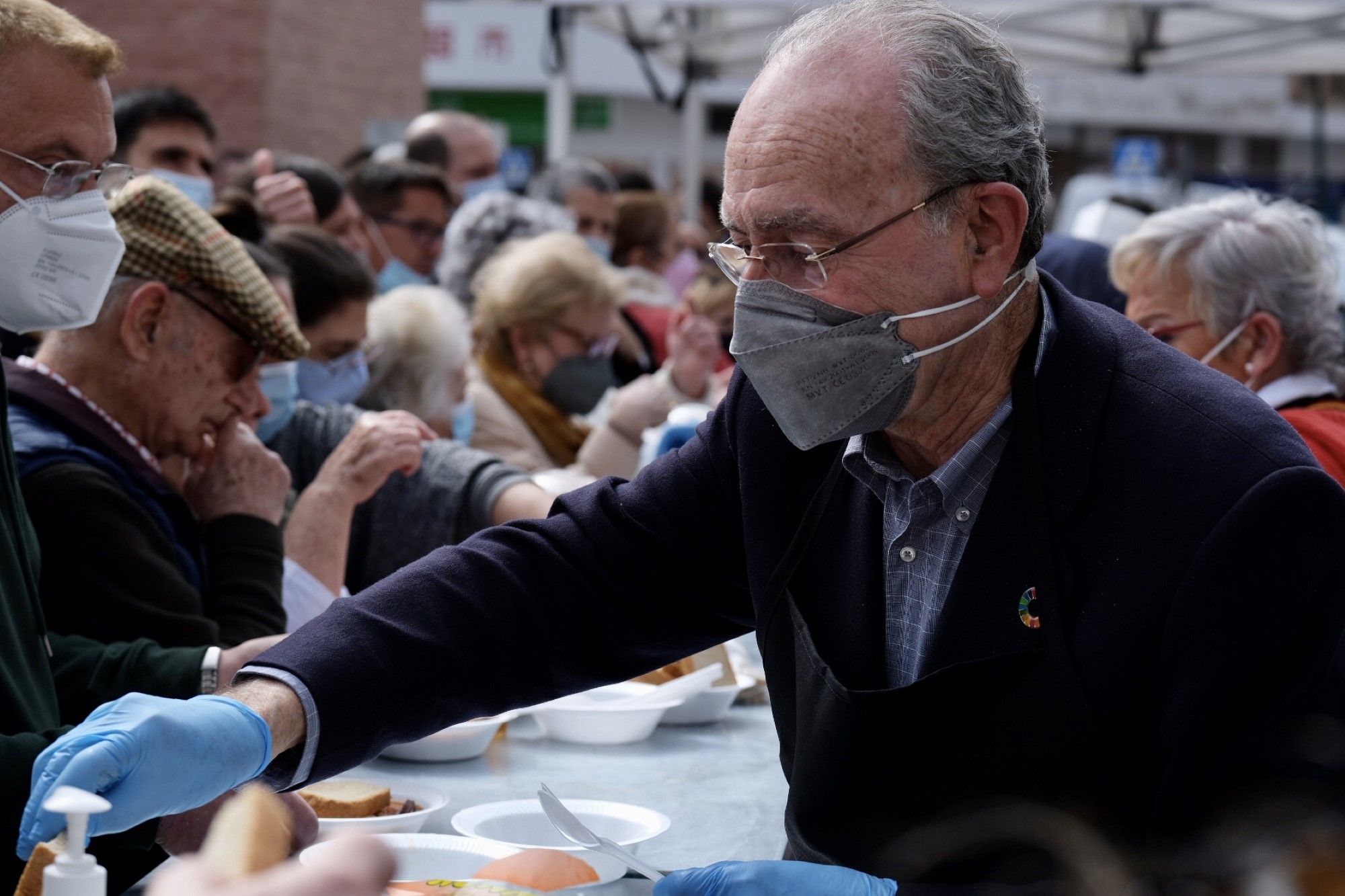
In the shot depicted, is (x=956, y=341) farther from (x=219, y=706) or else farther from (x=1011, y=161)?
(x=219, y=706)

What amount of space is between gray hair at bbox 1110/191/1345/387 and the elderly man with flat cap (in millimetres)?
2187

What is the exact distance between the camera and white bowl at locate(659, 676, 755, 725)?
2.96m

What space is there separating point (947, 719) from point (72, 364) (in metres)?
1.95

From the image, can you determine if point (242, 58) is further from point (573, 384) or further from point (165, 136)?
point (573, 384)

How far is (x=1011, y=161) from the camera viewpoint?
72.4 inches

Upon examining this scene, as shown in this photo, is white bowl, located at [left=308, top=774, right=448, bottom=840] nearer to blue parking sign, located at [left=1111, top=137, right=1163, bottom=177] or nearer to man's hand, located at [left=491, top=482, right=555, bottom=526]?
man's hand, located at [left=491, top=482, right=555, bottom=526]

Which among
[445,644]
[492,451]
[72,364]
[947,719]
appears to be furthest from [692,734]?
[492,451]

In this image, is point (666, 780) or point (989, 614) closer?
point (989, 614)

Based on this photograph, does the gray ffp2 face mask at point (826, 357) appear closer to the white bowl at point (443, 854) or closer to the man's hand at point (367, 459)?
the white bowl at point (443, 854)

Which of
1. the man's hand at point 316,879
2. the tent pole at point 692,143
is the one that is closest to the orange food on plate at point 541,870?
the man's hand at point 316,879

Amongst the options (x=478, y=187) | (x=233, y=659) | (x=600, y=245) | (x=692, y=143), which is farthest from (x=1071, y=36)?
(x=233, y=659)

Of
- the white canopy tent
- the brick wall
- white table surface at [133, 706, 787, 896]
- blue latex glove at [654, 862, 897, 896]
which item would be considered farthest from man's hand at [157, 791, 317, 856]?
the brick wall

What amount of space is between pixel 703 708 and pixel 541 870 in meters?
1.11

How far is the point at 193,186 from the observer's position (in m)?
5.59
